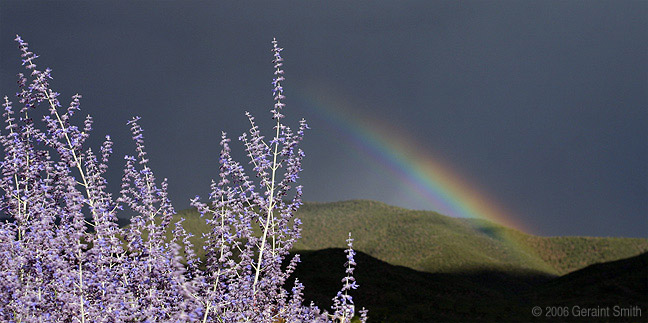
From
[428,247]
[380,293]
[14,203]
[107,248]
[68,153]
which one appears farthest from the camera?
[428,247]

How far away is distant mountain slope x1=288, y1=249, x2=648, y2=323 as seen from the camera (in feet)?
57.1

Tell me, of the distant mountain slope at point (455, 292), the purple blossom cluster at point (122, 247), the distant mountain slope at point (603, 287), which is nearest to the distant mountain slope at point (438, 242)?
the distant mountain slope at point (455, 292)

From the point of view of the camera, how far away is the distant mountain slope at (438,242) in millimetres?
34469

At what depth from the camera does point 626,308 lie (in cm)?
1850

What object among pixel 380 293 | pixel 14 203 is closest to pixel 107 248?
pixel 14 203

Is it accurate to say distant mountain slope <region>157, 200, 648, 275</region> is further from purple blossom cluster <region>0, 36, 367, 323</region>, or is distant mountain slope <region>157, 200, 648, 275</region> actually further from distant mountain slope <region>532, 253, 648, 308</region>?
purple blossom cluster <region>0, 36, 367, 323</region>

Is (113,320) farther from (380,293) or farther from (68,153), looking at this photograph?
(380,293)

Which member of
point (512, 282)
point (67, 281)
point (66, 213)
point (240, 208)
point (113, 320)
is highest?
point (512, 282)

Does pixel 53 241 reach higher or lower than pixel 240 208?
lower

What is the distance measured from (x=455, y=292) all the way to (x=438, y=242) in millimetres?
12941

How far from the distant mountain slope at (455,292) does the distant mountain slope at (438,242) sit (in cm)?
485

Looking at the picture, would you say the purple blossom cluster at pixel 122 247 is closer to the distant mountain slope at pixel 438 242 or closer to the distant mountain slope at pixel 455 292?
the distant mountain slope at pixel 455 292

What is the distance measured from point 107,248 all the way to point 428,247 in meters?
33.0

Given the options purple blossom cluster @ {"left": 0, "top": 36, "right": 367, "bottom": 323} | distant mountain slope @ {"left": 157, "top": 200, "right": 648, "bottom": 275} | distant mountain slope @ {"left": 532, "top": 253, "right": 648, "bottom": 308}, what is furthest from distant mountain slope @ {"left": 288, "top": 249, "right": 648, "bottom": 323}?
purple blossom cluster @ {"left": 0, "top": 36, "right": 367, "bottom": 323}
